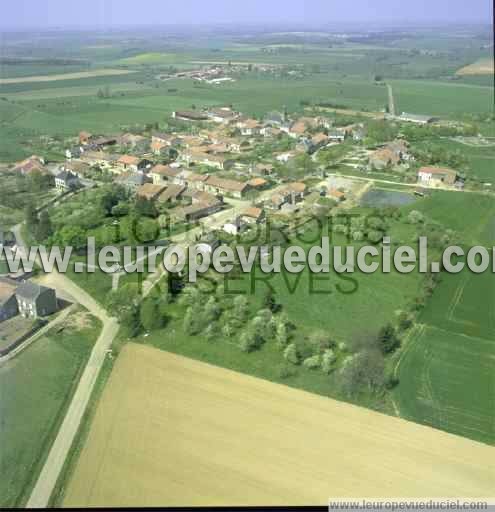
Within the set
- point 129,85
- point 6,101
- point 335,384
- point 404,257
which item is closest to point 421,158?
point 404,257

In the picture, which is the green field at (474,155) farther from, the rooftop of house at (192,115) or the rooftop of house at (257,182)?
the rooftop of house at (192,115)

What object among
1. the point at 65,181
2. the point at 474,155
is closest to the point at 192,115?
the point at 65,181

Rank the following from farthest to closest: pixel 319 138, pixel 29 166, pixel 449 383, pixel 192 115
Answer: pixel 192 115
pixel 319 138
pixel 29 166
pixel 449 383

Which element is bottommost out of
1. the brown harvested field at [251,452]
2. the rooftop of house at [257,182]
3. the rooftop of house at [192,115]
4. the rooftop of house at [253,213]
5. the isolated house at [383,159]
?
the brown harvested field at [251,452]

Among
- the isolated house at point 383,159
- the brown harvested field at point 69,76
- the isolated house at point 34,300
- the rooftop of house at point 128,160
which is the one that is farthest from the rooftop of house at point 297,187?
the brown harvested field at point 69,76

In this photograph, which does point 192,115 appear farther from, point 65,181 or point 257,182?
point 65,181

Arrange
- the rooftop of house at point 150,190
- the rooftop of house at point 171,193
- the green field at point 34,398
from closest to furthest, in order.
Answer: the green field at point 34,398, the rooftop of house at point 171,193, the rooftop of house at point 150,190

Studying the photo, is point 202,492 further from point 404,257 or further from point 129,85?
point 129,85

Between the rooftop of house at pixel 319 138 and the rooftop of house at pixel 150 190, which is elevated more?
the rooftop of house at pixel 319 138
